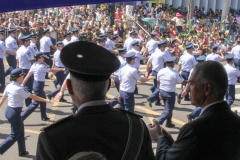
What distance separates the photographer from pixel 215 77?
2982 mm

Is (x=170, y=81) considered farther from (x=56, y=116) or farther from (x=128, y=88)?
(x=56, y=116)

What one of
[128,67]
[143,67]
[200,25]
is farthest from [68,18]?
[128,67]

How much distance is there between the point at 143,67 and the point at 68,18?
7.47m

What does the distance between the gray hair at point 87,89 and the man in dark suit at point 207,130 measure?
31.1 inches

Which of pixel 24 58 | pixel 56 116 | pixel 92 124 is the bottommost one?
pixel 56 116

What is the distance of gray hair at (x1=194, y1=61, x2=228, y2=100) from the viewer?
9.77 feet

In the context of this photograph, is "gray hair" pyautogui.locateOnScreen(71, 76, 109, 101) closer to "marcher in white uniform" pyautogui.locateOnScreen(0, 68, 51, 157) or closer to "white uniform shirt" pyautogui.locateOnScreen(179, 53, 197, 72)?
"marcher in white uniform" pyautogui.locateOnScreen(0, 68, 51, 157)

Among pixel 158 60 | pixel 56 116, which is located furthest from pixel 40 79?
pixel 158 60

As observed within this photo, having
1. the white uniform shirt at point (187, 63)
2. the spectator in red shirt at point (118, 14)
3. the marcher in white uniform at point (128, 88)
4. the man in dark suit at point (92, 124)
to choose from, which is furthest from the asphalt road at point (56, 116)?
the spectator in red shirt at point (118, 14)

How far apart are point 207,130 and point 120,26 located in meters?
19.3

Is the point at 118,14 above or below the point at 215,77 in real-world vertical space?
below

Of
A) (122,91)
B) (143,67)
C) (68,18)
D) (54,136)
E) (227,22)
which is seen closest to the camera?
(54,136)

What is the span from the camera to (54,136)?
7.11 feet

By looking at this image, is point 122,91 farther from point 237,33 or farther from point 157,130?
point 237,33
